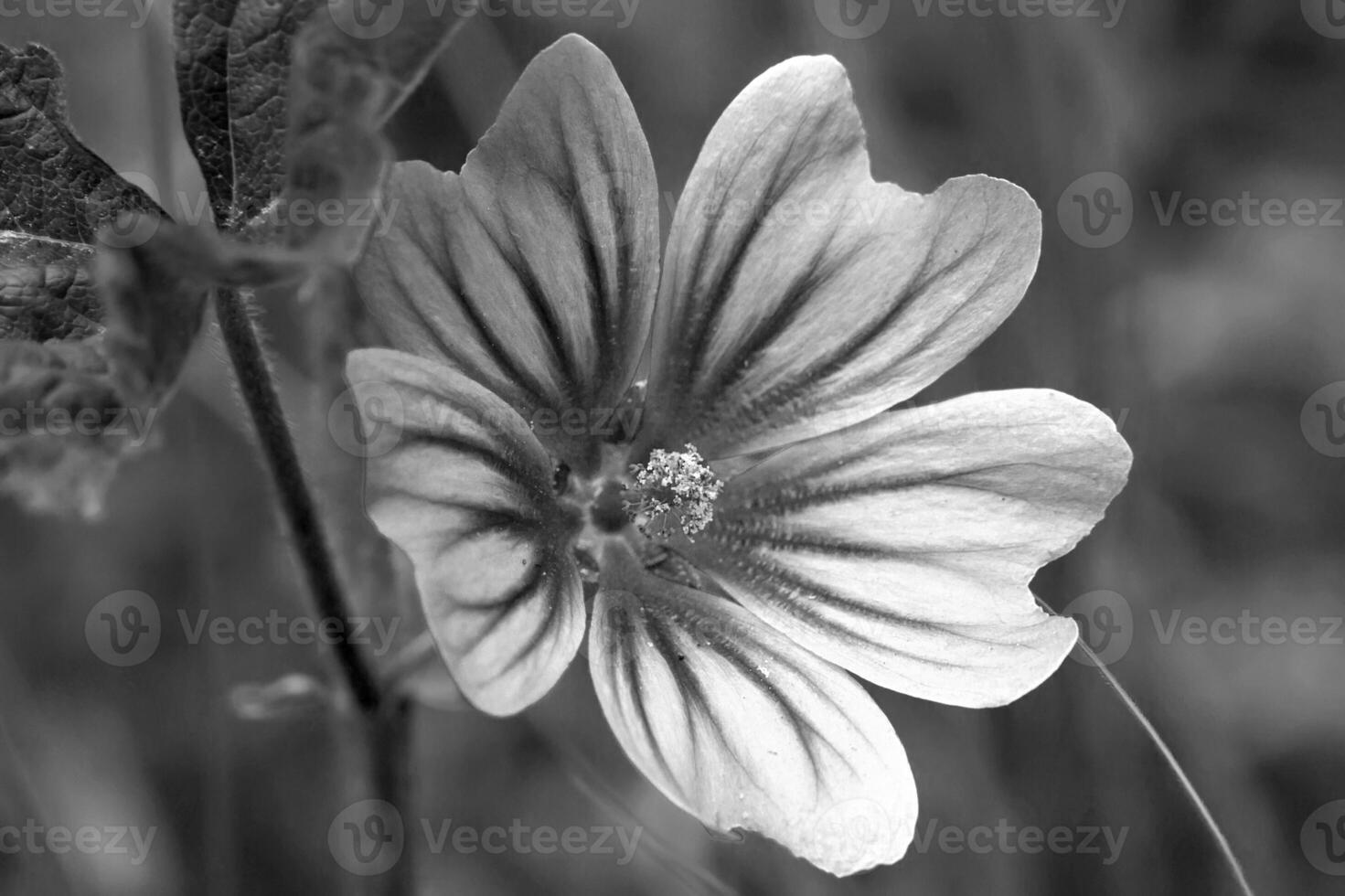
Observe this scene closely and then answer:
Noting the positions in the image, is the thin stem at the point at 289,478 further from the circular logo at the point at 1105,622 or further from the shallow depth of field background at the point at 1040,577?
the circular logo at the point at 1105,622

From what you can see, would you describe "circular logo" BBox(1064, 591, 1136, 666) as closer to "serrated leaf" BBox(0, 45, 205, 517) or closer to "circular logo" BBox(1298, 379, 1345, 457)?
"circular logo" BBox(1298, 379, 1345, 457)

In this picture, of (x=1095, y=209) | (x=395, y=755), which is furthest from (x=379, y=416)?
(x=1095, y=209)

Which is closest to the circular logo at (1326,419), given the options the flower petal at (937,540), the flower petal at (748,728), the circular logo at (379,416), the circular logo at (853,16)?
the circular logo at (853,16)

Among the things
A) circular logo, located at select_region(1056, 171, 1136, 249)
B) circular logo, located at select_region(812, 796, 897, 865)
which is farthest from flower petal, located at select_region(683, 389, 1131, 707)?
circular logo, located at select_region(1056, 171, 1136, 249)

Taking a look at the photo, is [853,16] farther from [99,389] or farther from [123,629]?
[99,389]

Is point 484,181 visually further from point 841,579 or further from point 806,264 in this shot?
point 841,579

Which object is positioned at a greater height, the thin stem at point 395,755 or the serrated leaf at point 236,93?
the serrated leaf at point 236,93
